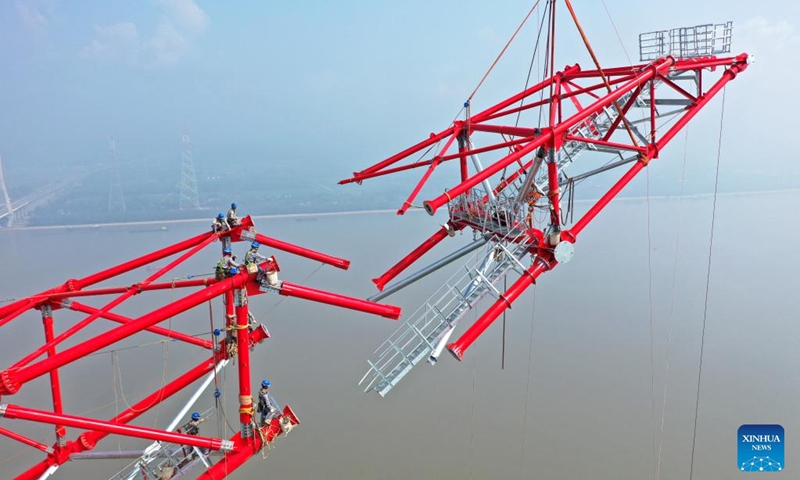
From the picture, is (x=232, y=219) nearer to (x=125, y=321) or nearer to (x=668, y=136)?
(x=125, y=321)

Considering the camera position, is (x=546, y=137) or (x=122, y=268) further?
(x=122, y=268)

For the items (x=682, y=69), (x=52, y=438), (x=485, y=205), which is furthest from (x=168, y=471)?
(x=682, y=69)

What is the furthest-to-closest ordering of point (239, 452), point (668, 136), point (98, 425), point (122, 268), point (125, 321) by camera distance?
point (668, 136) → point (125, 321) → point (122, 268) → point (239, 452) → point (98, 425)

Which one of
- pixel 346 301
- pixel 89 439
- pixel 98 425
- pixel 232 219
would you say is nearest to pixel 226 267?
pixel 232 219

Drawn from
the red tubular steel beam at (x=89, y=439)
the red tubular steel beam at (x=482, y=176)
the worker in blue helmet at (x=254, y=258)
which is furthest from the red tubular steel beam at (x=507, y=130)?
the red tubular steel beam at (x=89, y=439)

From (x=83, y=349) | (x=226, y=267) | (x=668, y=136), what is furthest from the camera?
(x=668, y=136)

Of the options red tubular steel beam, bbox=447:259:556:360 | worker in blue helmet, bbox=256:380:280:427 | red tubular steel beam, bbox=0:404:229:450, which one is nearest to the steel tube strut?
red tubular steel beam, bbox=447:259:556:360
